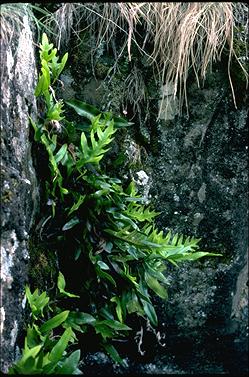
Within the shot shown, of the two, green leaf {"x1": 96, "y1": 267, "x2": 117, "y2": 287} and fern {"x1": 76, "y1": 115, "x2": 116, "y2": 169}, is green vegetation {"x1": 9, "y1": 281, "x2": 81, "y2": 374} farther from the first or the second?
fern {"x1": 76, "y1": 115, "x2": 116, "y2": 169}

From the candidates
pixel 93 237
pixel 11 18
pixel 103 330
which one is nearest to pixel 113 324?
pixel 103 330

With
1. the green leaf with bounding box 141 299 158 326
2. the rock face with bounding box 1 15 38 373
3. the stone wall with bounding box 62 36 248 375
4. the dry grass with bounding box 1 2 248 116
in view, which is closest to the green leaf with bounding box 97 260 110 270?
the green leaf with bounding box 141 299 158 326

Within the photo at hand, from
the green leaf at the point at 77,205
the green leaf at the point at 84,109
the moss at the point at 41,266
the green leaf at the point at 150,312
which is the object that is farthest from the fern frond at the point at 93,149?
the green leaf at the point at 150,312

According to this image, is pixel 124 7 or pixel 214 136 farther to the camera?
pixel 214 136

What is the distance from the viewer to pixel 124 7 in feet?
8.92

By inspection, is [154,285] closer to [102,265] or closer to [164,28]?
[102,265]

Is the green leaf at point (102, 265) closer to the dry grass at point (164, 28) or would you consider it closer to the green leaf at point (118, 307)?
the green leaf at point (118, 307)

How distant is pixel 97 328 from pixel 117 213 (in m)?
0.47

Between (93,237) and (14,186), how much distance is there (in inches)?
24.4

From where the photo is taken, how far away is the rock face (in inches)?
70.6

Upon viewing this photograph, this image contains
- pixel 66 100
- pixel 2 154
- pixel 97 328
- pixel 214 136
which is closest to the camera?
pixel 2 154

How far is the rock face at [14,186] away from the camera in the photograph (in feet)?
5.89

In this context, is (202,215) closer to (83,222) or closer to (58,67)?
(83,222)

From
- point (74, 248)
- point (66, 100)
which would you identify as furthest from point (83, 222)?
point (66, 100)
